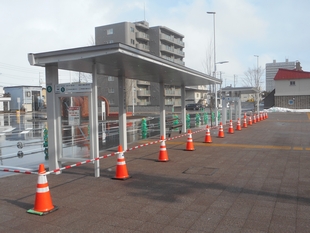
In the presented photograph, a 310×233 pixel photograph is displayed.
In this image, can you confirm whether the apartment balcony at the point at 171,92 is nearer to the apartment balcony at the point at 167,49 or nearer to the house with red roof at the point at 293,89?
the apartment balcony at the point at 167,49

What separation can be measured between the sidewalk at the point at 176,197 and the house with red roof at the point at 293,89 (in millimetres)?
48379

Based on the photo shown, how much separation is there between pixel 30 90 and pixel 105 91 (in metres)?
25.0

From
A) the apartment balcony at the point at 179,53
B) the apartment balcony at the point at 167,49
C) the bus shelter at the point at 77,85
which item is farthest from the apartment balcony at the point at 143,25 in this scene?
the bus shelter at the point at 77,85

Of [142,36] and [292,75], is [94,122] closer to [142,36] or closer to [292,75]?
[292,75]

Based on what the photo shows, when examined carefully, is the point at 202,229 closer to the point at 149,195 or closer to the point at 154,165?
the point at 149,195

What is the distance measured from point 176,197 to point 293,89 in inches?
2155

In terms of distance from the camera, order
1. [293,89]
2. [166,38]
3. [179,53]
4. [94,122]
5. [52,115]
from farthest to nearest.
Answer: [179,53] → [166,38] → [293,89] → [52,115] → [94,122]

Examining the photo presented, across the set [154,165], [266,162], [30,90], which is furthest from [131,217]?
[30,90]

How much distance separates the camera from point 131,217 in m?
5.42

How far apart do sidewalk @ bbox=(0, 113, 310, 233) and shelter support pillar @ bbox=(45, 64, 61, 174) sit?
24.5 inches

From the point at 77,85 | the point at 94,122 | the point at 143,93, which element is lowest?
the point at 94,122

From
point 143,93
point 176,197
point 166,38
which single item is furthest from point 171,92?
point 176,197

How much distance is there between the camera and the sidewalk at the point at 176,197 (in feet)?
16.7

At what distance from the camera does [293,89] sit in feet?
182
